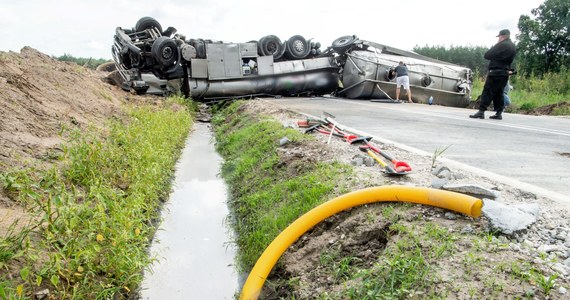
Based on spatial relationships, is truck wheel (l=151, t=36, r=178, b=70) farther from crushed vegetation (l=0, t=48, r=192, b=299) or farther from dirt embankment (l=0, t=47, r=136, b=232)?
crushed vegetation (l=0, t=48, r=192, b=299)

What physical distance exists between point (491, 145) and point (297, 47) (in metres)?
9.59

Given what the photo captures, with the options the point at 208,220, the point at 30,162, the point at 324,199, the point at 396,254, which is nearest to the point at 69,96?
the point at 30,162

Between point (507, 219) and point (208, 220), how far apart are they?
318cm

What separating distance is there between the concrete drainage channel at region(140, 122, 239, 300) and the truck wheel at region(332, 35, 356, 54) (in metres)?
8.98

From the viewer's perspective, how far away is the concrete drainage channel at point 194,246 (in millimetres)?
3393

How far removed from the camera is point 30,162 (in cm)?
407

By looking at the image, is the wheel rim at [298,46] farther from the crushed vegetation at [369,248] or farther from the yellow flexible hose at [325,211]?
the yellow flexible hose at [325,211]

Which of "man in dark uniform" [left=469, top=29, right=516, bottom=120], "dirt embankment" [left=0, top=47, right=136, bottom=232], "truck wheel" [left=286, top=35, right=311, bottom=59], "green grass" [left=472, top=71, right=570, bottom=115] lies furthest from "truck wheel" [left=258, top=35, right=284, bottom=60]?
"green grass" [left=472, top=71, right=570, bottom=115]

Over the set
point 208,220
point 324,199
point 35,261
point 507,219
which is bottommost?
point 208,220

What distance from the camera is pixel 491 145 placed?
5066 millimetres

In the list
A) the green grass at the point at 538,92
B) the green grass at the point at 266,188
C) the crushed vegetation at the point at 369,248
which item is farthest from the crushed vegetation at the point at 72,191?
the green grass at the point at 538,92

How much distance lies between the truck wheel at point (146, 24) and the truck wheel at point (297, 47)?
421cm

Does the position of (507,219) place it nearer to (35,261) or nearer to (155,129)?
(35,261)

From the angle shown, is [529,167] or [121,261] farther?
[529,167]
